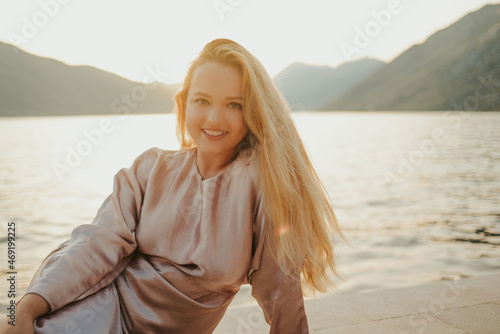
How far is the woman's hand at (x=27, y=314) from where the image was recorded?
4.81ft

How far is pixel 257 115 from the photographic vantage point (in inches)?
78.0

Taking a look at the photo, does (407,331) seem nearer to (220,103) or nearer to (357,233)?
(220,103)

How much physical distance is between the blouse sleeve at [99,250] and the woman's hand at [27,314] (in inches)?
0.9

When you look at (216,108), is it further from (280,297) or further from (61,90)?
(61,90)

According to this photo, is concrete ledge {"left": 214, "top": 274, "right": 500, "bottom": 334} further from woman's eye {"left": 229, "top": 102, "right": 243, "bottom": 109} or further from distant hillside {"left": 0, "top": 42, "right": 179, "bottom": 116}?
distant hillside {"left": 0, "top": 42, "right": 179, "bottom": 116}

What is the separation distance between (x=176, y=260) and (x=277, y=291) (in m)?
0.41

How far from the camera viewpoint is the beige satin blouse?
1782mm

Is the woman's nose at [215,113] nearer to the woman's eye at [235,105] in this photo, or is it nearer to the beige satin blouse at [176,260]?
the woman's eye at [235,105]

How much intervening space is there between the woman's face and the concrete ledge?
52.2 inches

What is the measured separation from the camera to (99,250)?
1.81m

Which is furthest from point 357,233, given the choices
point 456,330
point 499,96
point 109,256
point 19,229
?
point 499,96

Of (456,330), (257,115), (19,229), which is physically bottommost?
(19,229)

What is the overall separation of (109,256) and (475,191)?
35.4 ft

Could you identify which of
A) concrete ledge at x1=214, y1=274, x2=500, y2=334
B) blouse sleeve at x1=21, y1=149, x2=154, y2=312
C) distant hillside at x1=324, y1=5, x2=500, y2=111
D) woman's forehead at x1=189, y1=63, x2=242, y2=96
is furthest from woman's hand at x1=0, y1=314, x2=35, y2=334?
distant hillside at x1=324, y1=5, x2=500, y2=111
